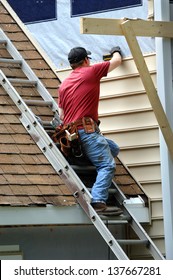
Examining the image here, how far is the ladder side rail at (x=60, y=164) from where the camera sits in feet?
36.2

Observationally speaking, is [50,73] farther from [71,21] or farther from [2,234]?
[2,234]

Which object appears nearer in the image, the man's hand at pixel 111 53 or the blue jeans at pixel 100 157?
the blue jeans at pixel 100 157

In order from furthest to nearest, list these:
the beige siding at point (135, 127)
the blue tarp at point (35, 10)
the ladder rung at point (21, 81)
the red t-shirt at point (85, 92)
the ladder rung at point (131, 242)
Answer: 1. the blue tarp at point (35, 10)
2. the ladder rung at point (21, 81)
3. the beige siding at point (135, 127)
4. the red t-shirt at point (85, 92)
5. the ladder rung at point (131, 242)

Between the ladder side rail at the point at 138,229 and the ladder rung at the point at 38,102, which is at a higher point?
the ladder rung at the point at 38,102

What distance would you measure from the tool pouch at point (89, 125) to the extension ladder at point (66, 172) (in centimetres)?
40

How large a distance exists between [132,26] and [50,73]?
2.45 meters

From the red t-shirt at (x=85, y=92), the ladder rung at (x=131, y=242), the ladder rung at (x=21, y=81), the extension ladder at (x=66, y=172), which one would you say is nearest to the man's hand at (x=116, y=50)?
the red t-shirt at (x=85, y=92)

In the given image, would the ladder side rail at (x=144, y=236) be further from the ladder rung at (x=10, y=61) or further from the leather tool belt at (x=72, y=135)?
the ladder rung at (x=10, y=61)

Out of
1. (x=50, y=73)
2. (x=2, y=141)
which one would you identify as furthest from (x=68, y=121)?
(x=50, y=73)

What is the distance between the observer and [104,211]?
37.2 feet

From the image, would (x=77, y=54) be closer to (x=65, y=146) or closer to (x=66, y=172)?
(x=65, y=146)

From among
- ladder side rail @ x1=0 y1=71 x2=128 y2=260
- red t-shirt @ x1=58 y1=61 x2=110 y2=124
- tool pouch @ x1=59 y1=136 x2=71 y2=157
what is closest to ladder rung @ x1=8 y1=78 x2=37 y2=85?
ladder side rail @ x1=0 y1=71 x2=128 y2=260

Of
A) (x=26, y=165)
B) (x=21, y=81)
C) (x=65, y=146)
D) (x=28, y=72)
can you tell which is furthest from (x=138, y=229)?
(x=28, y=72)

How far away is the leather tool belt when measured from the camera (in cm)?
1149
